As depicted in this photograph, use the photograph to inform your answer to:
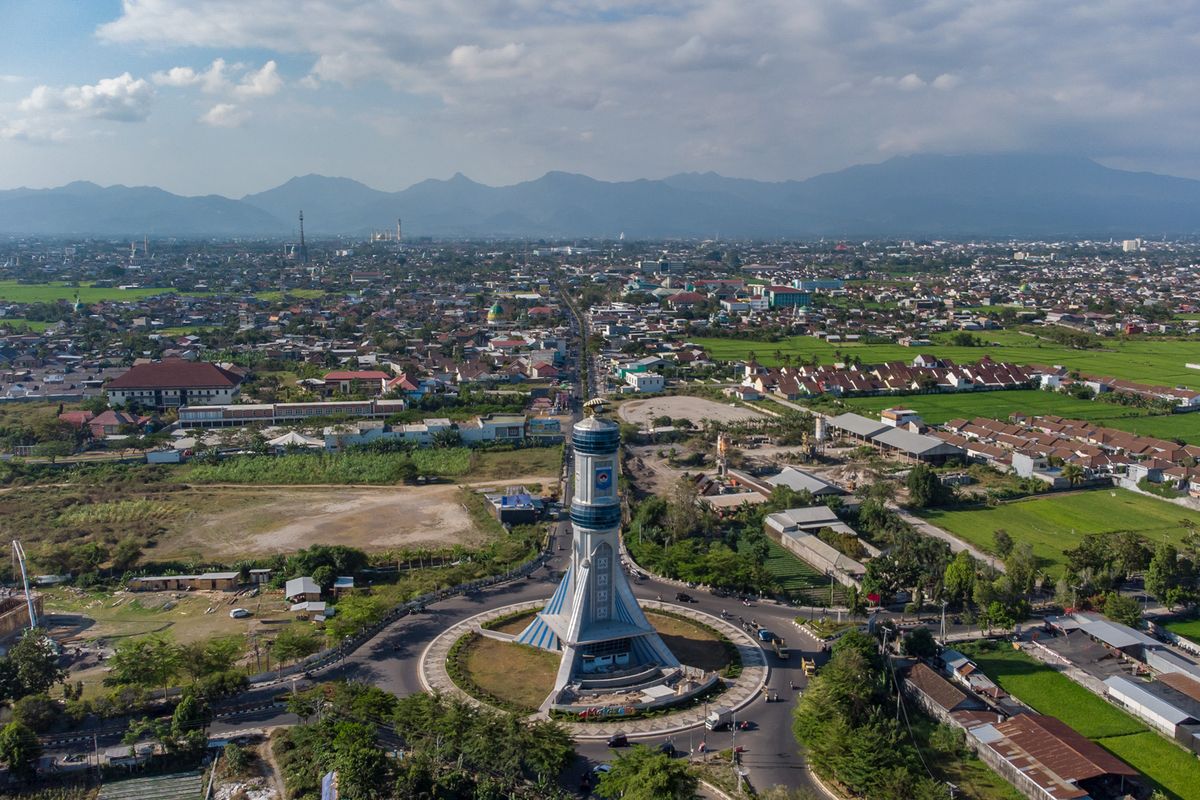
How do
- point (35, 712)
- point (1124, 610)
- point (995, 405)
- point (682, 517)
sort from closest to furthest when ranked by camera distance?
point (35, 712), point (1124, 610), point (682, 517), point (995, 405)

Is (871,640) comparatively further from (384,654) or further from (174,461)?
(174,461)

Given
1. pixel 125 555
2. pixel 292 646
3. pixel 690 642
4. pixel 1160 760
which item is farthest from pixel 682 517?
pixel 125 555

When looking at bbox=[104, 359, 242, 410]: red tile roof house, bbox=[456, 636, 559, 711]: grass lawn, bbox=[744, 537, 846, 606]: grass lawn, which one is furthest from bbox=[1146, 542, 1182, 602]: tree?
bbox=[104, 359, 242, 410]: red tile roof house

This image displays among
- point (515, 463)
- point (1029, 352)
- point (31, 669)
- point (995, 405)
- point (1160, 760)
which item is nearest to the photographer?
point (1160, 760)

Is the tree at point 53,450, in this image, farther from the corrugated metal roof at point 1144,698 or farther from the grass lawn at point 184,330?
the corrugated metal roof at point 1144,698

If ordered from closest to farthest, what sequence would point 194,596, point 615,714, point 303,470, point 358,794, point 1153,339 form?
1. point 358,794
2. point 615,714
3. point 194,596
4. point 303,470
5. point 1153,339

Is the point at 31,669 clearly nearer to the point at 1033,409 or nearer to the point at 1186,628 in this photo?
the point at 1186,628

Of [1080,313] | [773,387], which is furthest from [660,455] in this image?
[1080,313]
